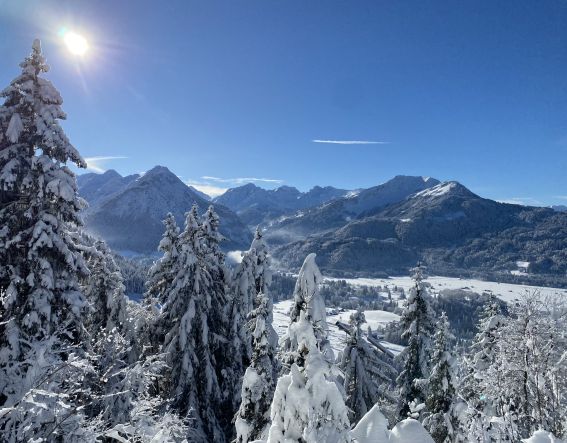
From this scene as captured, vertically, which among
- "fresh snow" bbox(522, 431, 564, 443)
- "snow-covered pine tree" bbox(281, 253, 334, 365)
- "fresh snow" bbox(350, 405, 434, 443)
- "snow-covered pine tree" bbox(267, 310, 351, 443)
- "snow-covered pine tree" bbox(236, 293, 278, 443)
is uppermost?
"snow-covered pine tree" bbox(281, 253, 334, 365)

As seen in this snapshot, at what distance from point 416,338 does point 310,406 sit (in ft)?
61.4

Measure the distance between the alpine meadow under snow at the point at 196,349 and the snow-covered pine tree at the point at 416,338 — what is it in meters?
0.09

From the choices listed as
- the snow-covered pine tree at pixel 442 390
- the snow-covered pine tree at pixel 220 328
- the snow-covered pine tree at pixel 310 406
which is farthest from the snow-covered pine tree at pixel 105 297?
the snow-covered pine tree at pixel 310 406

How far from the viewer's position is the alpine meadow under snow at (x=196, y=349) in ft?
19.7

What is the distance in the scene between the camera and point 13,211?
11672 millimetres

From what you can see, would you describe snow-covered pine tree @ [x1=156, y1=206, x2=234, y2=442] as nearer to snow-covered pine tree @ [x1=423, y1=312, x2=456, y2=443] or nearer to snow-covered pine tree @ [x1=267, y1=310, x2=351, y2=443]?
snow-covered pine tree @ [x1=423, y1=312, x2=456, y2=443]

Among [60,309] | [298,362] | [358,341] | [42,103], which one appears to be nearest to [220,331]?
[358,341]

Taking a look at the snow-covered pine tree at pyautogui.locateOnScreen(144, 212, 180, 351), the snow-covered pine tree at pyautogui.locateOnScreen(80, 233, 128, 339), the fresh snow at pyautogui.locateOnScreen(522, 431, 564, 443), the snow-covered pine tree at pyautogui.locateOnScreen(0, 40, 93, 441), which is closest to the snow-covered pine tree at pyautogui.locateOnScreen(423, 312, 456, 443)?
the fresh snow at pyautogui.locateOnScreen(522, 431, 564, 443)

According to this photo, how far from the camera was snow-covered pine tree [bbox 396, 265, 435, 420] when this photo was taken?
21.8 metres

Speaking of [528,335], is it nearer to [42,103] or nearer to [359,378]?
[359,378]

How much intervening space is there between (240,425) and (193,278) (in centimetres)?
1146

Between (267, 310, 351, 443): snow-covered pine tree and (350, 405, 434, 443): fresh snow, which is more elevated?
(267, 310, 351, 443): snow-covered pine tree

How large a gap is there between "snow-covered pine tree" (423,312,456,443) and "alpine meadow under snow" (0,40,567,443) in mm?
59

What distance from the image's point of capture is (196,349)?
19891 mm
